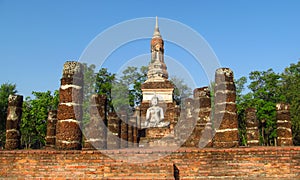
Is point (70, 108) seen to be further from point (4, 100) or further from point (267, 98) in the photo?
point (267, 98)

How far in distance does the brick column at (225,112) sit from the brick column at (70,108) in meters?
3.94

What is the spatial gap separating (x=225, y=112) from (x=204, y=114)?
2127mm

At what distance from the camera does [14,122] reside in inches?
410

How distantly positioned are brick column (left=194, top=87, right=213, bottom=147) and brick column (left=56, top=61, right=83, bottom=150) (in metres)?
4.19

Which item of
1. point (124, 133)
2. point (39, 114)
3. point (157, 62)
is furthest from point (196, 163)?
point (39, 114)

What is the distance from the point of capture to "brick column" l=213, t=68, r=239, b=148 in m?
8.43

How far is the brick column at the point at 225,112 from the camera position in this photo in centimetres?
843

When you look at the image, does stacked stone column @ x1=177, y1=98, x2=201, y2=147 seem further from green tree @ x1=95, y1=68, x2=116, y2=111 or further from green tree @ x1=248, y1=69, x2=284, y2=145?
green tree @ x1=95, y1=68, x2=116, y2=111

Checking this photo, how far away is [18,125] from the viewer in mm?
10484

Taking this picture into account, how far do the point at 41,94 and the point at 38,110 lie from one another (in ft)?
6.29

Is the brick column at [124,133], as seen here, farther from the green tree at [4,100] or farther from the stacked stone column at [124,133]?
the green tree at [4,100]

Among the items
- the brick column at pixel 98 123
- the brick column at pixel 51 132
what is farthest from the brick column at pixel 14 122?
the brick column at pixel 51 132

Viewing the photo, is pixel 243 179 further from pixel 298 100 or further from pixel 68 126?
pixel 298 100

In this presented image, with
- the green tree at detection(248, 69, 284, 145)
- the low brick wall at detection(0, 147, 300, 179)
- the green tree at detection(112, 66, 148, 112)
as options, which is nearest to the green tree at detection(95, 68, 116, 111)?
the green tree at detection(112, 66, 148, 112)
